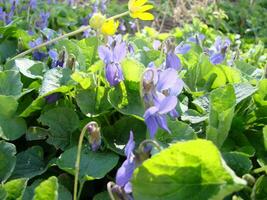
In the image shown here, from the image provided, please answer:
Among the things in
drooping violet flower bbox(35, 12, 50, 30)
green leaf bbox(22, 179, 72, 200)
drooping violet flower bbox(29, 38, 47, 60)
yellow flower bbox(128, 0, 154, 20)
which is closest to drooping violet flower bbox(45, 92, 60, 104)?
green leaf bbox(22, 179, 72, 200)

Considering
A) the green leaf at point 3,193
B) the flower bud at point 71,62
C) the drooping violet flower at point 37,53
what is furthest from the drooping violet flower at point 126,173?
the drooping violet flower at point 37,53

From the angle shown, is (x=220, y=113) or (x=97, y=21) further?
(x=97, y=21)

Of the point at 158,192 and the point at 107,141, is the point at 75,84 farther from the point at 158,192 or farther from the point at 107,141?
the point at 158,192

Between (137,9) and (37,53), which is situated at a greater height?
(137,9)

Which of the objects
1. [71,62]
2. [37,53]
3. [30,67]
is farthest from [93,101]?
[37,53]

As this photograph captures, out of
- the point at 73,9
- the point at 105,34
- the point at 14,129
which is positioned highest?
the point at 105,34

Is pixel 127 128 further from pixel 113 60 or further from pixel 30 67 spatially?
pixel 30 67

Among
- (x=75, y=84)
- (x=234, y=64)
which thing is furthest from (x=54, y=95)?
(x=234, y=64)
